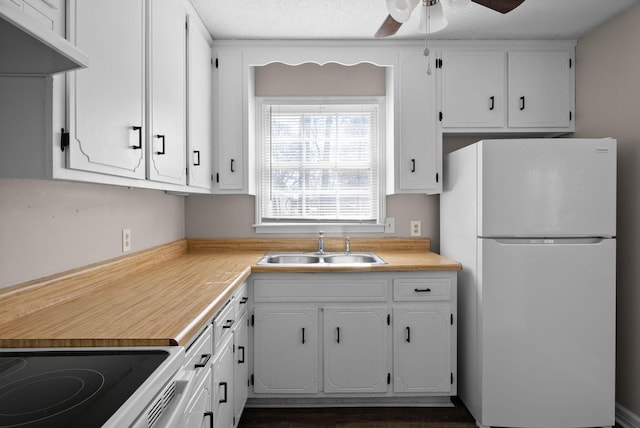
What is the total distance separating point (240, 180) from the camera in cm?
278

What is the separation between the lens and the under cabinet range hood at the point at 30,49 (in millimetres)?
733

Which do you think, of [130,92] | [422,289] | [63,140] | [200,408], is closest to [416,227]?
[422,289]

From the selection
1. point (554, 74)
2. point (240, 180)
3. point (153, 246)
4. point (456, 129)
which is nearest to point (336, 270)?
point (240, 180)

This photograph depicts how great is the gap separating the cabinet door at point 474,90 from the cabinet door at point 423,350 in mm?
1274

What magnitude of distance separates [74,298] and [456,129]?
2.40 m

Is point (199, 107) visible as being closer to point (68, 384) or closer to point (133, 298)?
point (133, 298)

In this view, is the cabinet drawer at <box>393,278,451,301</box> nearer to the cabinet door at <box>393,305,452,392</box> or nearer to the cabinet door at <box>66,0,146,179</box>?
the cabinet door at <box>393,305,452,392</box>

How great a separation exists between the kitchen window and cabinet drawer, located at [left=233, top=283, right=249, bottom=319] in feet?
2.79

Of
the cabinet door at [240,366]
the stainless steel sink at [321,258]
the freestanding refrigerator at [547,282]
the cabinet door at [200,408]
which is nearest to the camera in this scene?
the cabinet door at [200,408]

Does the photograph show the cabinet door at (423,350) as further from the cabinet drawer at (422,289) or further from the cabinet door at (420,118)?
the cabinet door at (420,118)

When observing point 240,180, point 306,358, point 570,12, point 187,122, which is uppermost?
point 570,12

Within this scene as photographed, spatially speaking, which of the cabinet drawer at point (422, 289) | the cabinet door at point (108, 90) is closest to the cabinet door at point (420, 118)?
the cabinet drawer at point (422, 289)

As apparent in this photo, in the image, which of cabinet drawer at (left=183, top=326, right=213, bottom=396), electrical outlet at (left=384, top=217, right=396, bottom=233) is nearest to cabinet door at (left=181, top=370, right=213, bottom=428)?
cabinet drawer at (left=183, top=326, right=213, bottom=396)

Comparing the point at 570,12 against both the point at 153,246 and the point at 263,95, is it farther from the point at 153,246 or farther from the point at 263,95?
the point at 153,246
